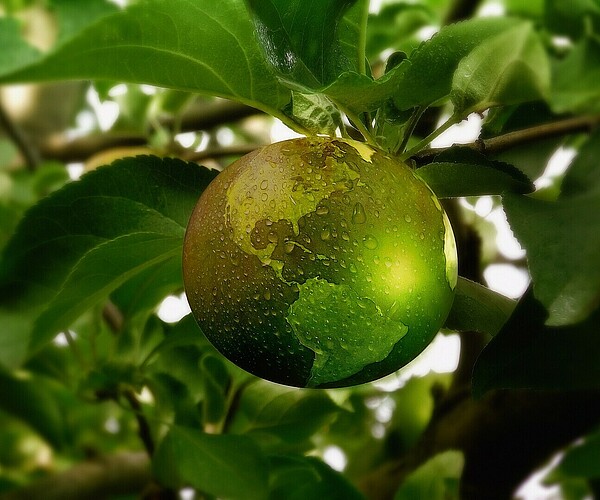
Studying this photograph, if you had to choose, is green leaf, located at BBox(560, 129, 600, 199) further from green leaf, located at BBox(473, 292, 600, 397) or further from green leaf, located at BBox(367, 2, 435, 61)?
green leaf, located at BBox(367, 2, 435, 61)

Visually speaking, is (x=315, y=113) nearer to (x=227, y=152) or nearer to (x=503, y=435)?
(x=227, y=152)

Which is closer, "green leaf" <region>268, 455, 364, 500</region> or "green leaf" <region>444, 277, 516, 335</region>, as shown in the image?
"green leaf" <region>444, 277, 516, 335</region>

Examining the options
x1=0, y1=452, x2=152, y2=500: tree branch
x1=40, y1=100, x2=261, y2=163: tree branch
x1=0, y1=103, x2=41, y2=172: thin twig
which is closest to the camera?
x1=0, y1=452, x2=152, y2=500: tree branch

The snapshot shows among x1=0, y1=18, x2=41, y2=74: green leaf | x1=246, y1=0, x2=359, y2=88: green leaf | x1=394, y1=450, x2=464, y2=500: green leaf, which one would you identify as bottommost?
x1=394, y1=450, x2=464, y2=500: green leaf

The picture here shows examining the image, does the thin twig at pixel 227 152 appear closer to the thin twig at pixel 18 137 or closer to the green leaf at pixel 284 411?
the green leaf at pixel 284 411

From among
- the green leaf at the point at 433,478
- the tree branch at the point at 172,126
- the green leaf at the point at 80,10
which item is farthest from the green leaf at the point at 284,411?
the green leaf at the point at 80,10

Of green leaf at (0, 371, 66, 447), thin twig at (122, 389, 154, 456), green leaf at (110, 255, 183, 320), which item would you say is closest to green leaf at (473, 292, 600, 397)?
green leaf at (110, 255, 183, 320)
